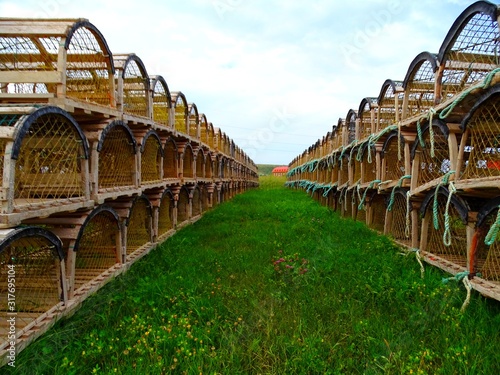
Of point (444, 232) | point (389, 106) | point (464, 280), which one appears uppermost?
point (389, 106)

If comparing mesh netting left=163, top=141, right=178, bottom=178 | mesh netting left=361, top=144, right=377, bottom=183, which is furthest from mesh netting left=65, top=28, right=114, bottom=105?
mesh netting left=361, top=144, right=377, bottom=183

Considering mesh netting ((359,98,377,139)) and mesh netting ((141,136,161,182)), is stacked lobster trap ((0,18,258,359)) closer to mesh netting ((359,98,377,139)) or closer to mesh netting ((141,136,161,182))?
mesh netting ((141,136,161,182))

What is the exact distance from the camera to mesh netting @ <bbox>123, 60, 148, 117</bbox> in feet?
21.8

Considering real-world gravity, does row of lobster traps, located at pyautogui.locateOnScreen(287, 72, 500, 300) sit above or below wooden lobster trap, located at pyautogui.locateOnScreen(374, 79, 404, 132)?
below

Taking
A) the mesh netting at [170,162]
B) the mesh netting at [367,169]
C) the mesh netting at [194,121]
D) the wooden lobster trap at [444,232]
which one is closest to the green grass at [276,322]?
the wooden lobster trap at [444,232]

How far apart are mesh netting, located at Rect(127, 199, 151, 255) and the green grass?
106 centimetres

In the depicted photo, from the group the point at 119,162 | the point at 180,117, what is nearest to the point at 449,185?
the point at 119,162

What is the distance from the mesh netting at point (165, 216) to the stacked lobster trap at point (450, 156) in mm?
5199

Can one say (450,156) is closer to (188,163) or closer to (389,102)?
(389,102)

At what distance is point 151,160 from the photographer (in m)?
8.01

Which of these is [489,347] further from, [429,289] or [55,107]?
[55,107]

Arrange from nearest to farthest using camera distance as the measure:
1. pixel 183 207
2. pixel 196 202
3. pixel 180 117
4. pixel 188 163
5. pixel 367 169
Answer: pixel 367 169 < pixel 180 117 < pixel 183 207 < pixel 188 163 < pixel 196 202

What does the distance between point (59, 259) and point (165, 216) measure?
5.49 meters

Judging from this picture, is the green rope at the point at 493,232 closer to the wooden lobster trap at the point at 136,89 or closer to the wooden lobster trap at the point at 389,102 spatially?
the wooden lobster trap at the point at 389,102
